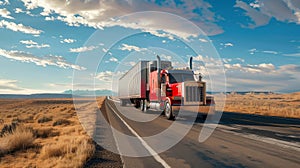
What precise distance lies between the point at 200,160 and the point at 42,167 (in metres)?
4.02

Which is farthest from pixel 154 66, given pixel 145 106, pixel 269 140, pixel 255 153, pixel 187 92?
pixel 255 153

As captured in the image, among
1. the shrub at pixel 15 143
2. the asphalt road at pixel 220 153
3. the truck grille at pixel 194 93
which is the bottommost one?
the shrub at pixel 15 143

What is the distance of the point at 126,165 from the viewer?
607 centimetres

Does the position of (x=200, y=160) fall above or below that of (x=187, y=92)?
below

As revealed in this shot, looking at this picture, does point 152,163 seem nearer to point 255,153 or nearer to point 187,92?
point 255,153

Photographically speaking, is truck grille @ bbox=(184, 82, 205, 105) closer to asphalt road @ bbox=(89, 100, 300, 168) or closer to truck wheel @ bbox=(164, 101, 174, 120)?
truck wheel @ bbox=(164, 101, 174, 120)

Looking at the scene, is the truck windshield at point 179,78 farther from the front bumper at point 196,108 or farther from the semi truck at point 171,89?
the front bumper at point 196,108

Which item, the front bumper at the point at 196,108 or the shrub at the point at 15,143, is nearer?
the shrub at the point at 15,143

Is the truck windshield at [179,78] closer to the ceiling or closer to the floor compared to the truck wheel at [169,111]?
closer to the ceiling

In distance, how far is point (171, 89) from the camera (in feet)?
53.0

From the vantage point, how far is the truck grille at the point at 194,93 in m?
14.5

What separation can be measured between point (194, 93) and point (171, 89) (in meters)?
1.91

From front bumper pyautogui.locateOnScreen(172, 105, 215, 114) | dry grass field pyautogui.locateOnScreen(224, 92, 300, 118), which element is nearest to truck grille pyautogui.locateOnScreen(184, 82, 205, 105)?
front bumper pyautogui.locateOnScreen(172, 105, 215, 114)

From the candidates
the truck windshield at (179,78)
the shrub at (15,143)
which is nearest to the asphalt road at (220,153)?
the shrub at (15,143)
